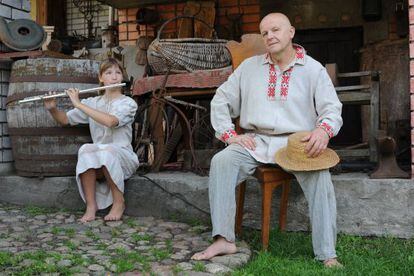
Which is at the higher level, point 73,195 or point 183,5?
point 183,5

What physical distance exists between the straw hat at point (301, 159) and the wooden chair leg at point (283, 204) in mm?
418

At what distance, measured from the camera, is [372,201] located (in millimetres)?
3119

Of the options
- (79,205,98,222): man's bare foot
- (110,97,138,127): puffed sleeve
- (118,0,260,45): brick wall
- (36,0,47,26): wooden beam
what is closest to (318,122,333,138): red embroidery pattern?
(110,97,138,127): puffed sleeve

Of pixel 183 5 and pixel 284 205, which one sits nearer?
Result: pixel 284 205

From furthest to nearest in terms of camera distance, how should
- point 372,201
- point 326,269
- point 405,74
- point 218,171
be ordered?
point 405,74 → point 372,201 → point 218,171 → point 326,269

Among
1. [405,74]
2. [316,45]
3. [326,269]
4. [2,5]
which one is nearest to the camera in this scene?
[326,269]

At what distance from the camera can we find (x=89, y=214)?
11.7 feet

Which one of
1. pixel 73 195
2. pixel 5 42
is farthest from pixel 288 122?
pixel 5 42

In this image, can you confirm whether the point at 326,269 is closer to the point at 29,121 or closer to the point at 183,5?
the point at 29,121

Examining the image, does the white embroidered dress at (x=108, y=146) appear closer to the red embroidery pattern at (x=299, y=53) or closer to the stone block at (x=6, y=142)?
the stone block at (x=6, y=142)

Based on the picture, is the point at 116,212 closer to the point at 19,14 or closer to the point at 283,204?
the point at 283,204

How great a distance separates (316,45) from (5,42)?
3424 mm

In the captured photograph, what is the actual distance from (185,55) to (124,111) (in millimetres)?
640

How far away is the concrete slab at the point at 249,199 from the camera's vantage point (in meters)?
3.08
